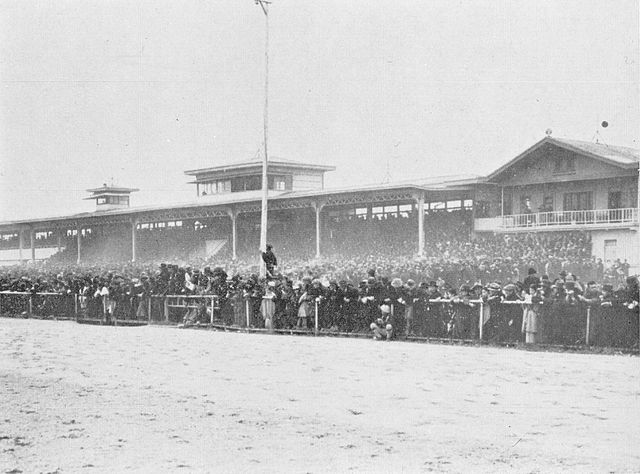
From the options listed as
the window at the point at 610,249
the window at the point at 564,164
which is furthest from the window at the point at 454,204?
the window at the point at 610,249

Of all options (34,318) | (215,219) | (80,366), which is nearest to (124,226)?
(215,219)

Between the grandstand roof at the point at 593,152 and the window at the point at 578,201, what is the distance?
5.87ft

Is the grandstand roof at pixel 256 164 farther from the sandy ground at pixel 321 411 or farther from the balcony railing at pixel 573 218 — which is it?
the sandy ground at pixel 321 411

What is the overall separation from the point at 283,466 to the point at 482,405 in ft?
10.9

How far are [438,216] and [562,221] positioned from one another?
17.2 feet

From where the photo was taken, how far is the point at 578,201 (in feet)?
102

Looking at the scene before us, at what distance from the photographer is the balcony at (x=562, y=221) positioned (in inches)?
1128

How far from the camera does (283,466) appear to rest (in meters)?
7.12

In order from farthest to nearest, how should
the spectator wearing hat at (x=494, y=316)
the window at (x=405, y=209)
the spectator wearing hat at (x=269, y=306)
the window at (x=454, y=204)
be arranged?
the window at (x=405, y=209), the window at (x=454, y=204), the spectator wearing hat at (x=269, y=306), the spectator wearing hat at (x=494, y=316)

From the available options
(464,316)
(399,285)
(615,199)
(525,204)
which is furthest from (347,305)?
(525,204)

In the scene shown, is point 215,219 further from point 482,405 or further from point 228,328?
point 482,405

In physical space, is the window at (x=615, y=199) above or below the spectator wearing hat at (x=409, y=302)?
above

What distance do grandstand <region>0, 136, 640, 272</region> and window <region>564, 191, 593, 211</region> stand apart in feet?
0.14

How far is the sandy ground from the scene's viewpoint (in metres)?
7.34
